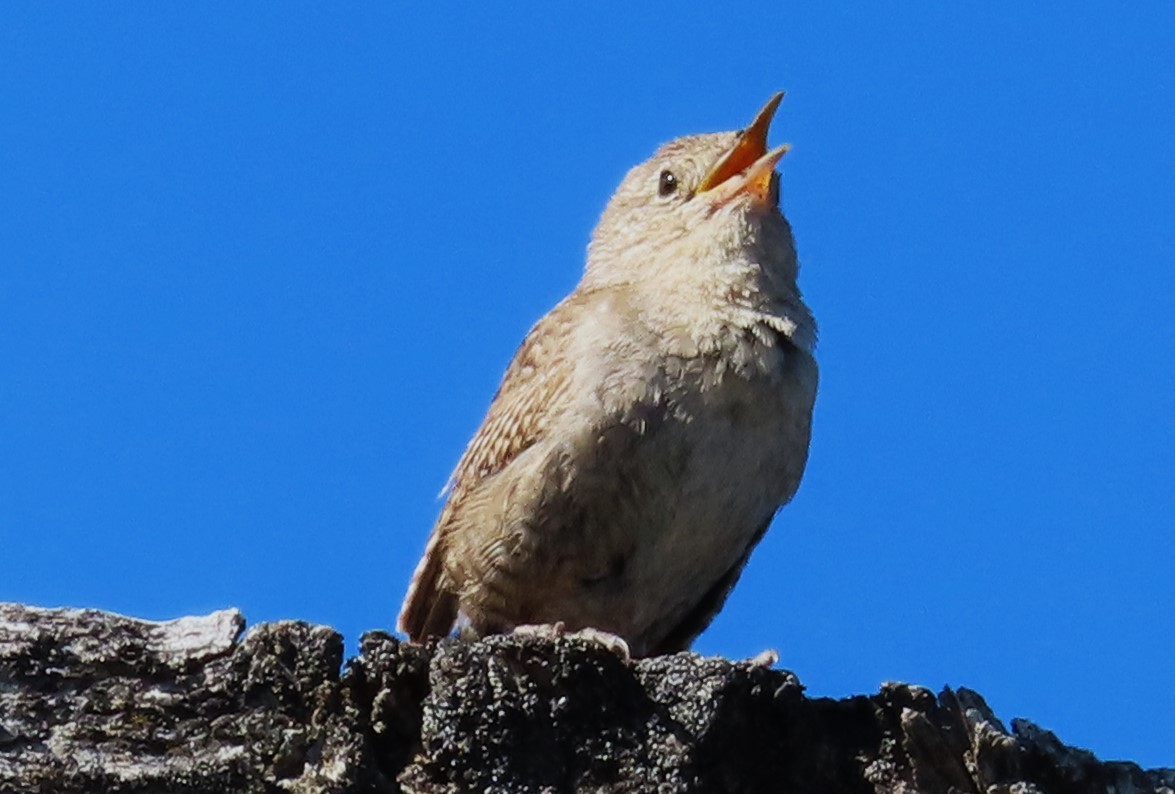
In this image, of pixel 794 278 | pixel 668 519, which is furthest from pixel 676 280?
pixel 668 519

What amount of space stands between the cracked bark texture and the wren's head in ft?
8.69

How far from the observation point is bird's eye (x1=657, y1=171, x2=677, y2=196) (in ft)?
21.8

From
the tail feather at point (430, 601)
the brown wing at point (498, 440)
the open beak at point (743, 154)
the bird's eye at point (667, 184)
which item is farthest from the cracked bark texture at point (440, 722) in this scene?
the bird's eye at point (667, 184)

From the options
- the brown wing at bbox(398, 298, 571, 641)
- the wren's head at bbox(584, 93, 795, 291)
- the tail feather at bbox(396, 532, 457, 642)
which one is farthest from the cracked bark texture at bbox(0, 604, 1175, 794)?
the wren's head at bbox(584, 93, 795, 291)

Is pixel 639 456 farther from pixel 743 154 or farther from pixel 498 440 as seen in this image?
pixel 743 154

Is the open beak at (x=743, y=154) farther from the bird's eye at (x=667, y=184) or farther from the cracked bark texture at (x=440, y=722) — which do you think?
the cracked bark texture at (x=440, y=722)

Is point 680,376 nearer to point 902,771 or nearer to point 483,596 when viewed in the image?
point 483,596

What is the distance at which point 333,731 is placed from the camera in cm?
329

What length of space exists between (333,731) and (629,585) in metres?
2.29

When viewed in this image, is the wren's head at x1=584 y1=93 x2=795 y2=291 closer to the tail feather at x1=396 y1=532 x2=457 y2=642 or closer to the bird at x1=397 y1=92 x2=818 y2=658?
the bird at x1=397 y1=92 x2=818 y2=658

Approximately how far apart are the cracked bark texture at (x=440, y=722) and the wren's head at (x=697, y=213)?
8.69 feet

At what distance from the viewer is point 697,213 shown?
6.26m

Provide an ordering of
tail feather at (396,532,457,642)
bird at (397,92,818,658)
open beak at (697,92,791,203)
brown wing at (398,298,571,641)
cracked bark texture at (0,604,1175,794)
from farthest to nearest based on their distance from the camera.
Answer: open beak at (697,92,791,203) < tail feather at (396,532,457,642) < brown wing at (398,298,571,641) < bird at (397,92,818,658) < cracked bark texture at (0,604,1175,794)

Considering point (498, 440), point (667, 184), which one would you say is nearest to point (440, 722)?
point (498, 440)
